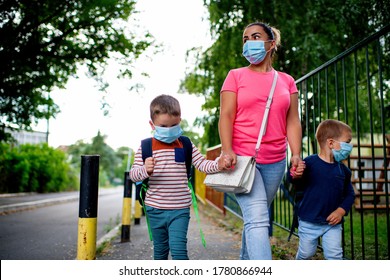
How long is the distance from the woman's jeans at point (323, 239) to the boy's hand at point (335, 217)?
0.19 feet

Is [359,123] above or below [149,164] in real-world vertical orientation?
above

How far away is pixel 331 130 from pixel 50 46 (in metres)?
10.5

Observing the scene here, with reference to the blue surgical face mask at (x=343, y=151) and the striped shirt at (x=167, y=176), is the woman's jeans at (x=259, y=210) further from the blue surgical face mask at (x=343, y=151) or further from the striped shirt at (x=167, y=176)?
the blue surgical face mask at (x=343, y=151)

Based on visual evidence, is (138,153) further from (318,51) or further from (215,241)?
(318,51)

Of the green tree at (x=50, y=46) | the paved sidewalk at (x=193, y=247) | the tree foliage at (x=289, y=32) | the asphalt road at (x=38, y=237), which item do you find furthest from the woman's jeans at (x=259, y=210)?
the green tree at (x=50, y=46)

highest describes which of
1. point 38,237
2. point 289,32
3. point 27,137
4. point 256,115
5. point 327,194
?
point 289,32

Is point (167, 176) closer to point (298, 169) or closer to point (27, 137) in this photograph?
point (298, 169)

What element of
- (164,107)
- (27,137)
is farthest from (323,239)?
(27,137)

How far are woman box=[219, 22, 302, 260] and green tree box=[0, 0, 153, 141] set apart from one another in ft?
29.1

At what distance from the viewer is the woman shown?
2.55m

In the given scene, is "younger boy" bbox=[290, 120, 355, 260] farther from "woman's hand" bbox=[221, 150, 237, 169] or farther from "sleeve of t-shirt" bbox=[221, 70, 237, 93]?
"sleeve of t-shirt" bbox=[221, 70, 237, 93]

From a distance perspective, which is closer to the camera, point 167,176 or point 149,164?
point 149,164

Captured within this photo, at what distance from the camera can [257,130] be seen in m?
2.56
